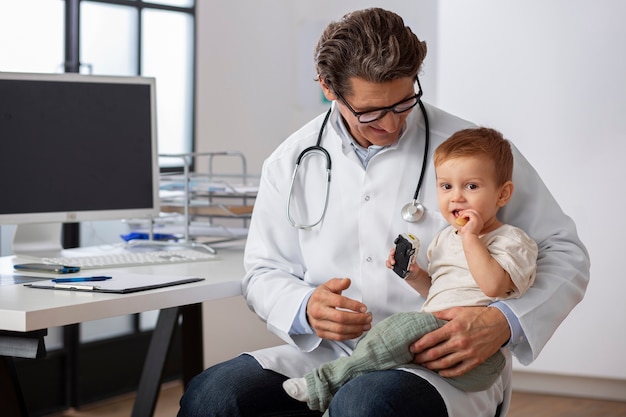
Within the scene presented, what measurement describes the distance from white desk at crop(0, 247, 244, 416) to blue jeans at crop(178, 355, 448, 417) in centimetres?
18

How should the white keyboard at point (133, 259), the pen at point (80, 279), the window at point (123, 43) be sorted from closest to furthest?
the pen at point (80, 279)
the white keyboard at point (133, 259)
the window at point (123, 43)

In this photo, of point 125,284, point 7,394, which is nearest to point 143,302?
point 125,284

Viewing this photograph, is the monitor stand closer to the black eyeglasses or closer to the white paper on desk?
the white paper on desk

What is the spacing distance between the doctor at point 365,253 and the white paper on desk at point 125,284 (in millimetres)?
163

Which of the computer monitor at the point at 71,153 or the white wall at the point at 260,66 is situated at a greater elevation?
the white wall at the point at 260,66

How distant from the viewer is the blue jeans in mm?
1531

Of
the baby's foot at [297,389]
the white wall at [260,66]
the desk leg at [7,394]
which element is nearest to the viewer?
the baby's foot at [297,389]

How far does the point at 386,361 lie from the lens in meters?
1.62

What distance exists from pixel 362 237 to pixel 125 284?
0.48 meters

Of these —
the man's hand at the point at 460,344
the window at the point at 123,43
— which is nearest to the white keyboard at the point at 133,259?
the man's hand at the point at 460,344

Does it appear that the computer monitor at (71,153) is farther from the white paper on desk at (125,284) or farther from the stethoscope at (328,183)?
the stethoscope at (328,183)

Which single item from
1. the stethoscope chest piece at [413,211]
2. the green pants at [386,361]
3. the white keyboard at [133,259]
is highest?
the stethoscope chest piece at [413,211]

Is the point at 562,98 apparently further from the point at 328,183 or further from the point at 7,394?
the point at 7,394

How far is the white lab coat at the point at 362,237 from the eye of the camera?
69.6 inches
